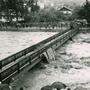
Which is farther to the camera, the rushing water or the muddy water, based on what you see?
the rushing water

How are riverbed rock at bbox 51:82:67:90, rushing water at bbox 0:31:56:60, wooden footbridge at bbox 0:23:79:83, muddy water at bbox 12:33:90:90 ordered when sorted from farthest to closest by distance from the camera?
rushing water at bbox 0:31:56:60
muddy water at bbox 12:33:90:90
riverbed rock at bbox 51:82:67:90
wooden footbridge at bbox 0:23:79:83

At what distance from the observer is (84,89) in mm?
17188

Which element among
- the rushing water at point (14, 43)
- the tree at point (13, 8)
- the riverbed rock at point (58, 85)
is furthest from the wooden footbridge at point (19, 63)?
the tree at point (13, 8)

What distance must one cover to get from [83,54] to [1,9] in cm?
4522

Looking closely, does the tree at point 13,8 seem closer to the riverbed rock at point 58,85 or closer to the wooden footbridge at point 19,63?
the wooden footbridge at point 19,63

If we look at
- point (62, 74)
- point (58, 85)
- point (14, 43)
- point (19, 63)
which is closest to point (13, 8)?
point (14, 43)

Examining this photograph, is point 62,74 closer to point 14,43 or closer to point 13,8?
point 14,43

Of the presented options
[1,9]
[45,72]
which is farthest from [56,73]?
[1,9]

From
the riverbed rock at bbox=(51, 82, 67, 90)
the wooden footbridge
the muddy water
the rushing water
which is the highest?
the wooden footbridge

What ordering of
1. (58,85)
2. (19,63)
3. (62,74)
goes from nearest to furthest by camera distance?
(19,63) → (58,85) → (62,74)

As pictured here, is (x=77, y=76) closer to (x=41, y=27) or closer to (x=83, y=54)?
(x=83, y=54)

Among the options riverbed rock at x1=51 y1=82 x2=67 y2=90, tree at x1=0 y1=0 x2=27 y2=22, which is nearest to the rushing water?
riverbed rock at x1=51 y1=82 x2=67 y2=90

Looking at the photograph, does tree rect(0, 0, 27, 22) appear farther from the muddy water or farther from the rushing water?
the muddy water

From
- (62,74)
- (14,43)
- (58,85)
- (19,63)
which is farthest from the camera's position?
(14,43)
